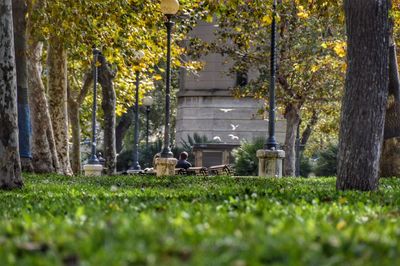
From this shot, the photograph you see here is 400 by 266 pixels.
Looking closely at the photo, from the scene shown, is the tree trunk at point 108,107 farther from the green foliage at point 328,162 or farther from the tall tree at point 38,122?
the green foliage at point 328,162

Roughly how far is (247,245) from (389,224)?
71.5 inches

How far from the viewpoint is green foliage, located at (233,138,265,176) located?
35.8 meters

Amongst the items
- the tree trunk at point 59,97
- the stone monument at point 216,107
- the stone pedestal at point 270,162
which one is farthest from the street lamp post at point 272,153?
the stone monument at point 216,107

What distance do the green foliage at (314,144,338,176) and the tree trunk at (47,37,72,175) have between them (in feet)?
47.9

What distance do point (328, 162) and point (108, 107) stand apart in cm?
1063

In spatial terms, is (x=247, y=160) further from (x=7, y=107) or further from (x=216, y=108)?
(x=7, y=107)

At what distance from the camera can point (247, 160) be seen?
118ft

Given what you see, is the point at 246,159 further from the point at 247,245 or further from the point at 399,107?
the point at 247,245

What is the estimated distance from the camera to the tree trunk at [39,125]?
24.4 metres

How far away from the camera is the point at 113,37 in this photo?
22828 millimetres

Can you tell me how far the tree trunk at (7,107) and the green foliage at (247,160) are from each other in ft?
71.6

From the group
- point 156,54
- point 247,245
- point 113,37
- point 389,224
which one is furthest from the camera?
point 156,54

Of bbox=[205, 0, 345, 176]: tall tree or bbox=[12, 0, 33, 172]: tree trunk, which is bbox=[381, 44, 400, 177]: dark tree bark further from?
bbox=[205, 0, 345, 176]: tall tree

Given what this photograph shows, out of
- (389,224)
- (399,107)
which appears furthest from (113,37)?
(389,224)
